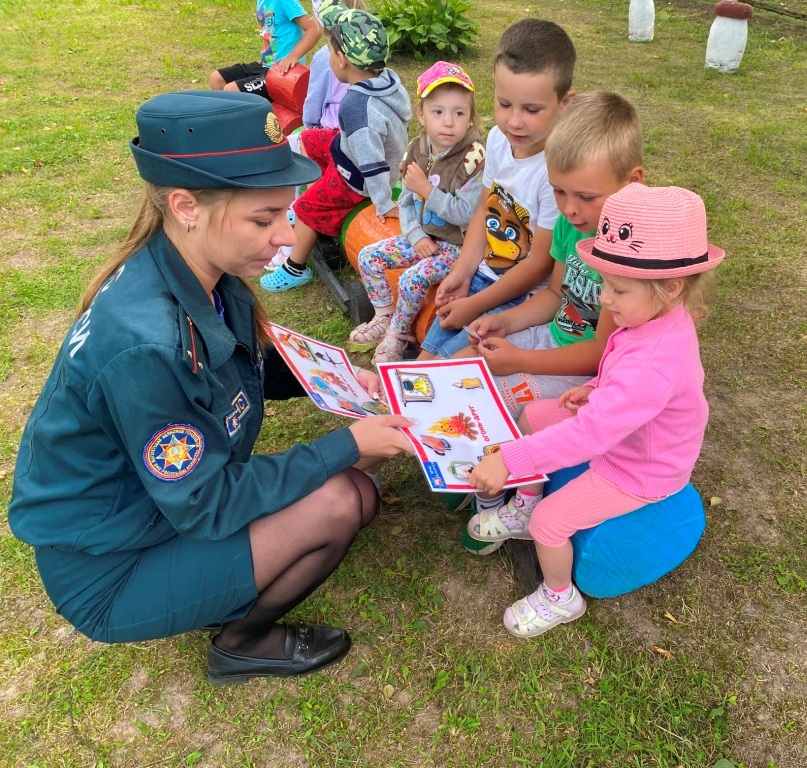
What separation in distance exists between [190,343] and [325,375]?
2.58 feet

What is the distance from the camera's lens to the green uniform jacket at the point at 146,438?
1656 millimetres

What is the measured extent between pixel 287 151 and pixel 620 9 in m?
11.1

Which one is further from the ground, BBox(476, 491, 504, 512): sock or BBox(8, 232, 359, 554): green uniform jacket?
BBox(8, 232, 359, 554): green uniform jacket

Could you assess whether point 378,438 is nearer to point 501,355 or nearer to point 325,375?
point 325,375

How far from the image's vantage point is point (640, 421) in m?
1.84

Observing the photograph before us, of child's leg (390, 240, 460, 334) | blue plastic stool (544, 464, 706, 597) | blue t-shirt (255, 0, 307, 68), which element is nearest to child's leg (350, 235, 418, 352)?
child's leg (390, 240, 460, 334)

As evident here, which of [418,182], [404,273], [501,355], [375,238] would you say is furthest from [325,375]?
[375,238]

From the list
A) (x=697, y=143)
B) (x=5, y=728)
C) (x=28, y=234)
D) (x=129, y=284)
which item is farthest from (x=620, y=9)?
(x=5, y=728)

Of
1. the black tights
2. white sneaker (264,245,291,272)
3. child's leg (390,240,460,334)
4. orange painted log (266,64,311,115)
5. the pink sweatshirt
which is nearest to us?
the pink sweatshirt

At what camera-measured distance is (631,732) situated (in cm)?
208

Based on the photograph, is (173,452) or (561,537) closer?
(173,452)

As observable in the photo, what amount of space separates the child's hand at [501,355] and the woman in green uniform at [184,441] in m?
0.60

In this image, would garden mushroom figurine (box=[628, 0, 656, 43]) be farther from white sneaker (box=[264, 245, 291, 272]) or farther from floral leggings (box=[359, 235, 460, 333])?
floral leggings (box=[359, 235, 460, 333])

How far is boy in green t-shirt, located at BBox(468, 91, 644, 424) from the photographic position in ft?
6.91
